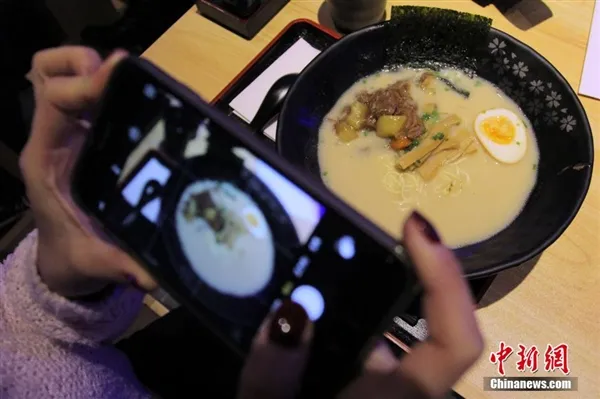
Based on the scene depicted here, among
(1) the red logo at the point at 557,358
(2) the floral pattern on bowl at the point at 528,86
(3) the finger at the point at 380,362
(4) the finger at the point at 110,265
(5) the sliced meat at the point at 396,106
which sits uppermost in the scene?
(2) the floral pattern on bowl at the point at 528,86

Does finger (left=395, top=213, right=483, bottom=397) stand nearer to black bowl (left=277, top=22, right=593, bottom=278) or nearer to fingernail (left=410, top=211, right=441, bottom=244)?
fingernail (left=410, top=211, right=441, bottom=244)

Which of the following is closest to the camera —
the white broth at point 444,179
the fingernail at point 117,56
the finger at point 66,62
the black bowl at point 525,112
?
the fingernail at point 117,56

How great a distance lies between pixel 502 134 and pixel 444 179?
0.48ft

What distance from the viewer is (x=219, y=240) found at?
0.60 meters

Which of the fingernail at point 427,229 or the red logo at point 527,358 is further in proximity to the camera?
the red logo at point 527,358

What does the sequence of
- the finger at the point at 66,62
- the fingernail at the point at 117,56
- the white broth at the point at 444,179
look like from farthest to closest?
the white broth at the point at 444,179, the finger at the point at 66,62, the fingernail at the point at 117,56

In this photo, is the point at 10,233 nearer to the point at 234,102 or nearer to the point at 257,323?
the point at 234,102

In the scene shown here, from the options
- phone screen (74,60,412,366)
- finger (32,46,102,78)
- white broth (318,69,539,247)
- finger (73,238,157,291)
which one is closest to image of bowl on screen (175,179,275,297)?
phone screen (74,60,412,366)

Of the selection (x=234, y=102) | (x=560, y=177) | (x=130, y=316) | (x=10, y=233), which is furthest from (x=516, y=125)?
(x=10, y=233)

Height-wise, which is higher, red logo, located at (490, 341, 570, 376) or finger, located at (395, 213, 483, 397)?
finger, located at (395, 213, 483, 397)

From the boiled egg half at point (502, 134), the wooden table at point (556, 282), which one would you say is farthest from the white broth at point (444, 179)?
the wooden table at point (556, 282)

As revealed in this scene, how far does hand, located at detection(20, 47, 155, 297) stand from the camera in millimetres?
723

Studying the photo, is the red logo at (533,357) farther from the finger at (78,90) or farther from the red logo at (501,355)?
the finger at (78,90)

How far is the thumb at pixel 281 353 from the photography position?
54 cm
